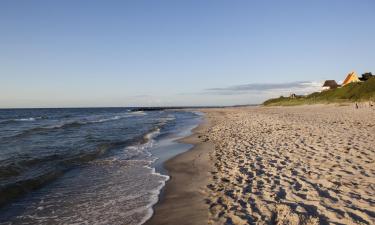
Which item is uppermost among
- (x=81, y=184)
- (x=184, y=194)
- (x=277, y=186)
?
(x=277, y=186)

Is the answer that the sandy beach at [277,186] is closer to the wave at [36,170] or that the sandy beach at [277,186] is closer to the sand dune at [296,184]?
the sand dune at [296,184]

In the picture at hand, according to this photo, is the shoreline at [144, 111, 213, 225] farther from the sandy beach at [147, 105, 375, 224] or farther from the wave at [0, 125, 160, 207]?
the wave at [0, 125, 160, 207]

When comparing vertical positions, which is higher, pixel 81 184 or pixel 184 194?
pixel 184 194

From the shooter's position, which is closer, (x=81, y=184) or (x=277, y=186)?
(x=277, y=186)

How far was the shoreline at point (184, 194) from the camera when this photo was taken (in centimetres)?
608

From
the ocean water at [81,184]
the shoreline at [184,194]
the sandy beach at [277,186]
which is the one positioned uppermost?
the sandy beach at [277,186]

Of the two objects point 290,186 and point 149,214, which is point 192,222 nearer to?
point 149,214

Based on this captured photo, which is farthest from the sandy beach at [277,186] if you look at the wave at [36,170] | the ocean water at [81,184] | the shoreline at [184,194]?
the wave at [36,170]

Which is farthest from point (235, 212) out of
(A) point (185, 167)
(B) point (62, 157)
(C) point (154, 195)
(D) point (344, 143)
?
(B) point (62, 157)

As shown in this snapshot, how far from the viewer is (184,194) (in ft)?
25.5

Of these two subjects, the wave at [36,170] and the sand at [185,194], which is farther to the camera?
the wave at [36,170]

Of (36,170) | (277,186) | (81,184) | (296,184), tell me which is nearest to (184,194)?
(277,186)

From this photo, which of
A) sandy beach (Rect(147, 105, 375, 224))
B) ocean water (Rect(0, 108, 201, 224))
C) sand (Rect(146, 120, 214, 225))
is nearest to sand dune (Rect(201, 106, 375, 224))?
sandy beach (Rect(147, 105, 375, 224))

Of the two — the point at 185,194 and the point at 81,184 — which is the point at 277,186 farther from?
the point at 81,184
